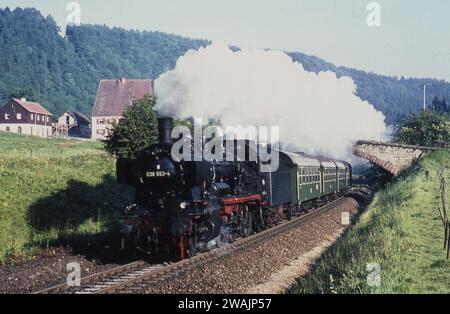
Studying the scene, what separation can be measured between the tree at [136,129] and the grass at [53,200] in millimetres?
2587

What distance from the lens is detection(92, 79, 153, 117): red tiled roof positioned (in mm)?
84812

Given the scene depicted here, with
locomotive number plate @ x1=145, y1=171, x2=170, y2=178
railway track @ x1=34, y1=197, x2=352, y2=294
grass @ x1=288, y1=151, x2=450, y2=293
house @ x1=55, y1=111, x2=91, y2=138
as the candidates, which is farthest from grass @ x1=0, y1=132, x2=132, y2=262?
house @ x1=55, y1=111, x2=91, y2=138

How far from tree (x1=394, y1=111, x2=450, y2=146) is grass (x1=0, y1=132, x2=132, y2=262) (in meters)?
41.1

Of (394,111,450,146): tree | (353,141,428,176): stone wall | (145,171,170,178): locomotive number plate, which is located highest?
(394,111,450,146): tree

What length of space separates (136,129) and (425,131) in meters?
44.2

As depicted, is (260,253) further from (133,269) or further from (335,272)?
(133,269)

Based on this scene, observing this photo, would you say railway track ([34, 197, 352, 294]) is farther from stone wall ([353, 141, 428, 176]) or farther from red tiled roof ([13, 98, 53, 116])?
red tiled roof ([13, 98, 53, 116])

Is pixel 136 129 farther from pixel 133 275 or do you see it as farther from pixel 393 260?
pixel 393 260

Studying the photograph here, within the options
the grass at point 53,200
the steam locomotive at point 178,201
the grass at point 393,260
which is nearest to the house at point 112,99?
the grass at point 53,200

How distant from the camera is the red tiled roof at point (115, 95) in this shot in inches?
3339

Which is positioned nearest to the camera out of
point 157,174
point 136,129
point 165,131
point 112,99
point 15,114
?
point 157,174

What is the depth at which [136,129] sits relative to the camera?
26.5 m

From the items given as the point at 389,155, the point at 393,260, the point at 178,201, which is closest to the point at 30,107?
the point at 389,155

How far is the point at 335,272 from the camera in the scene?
46.4 feet
